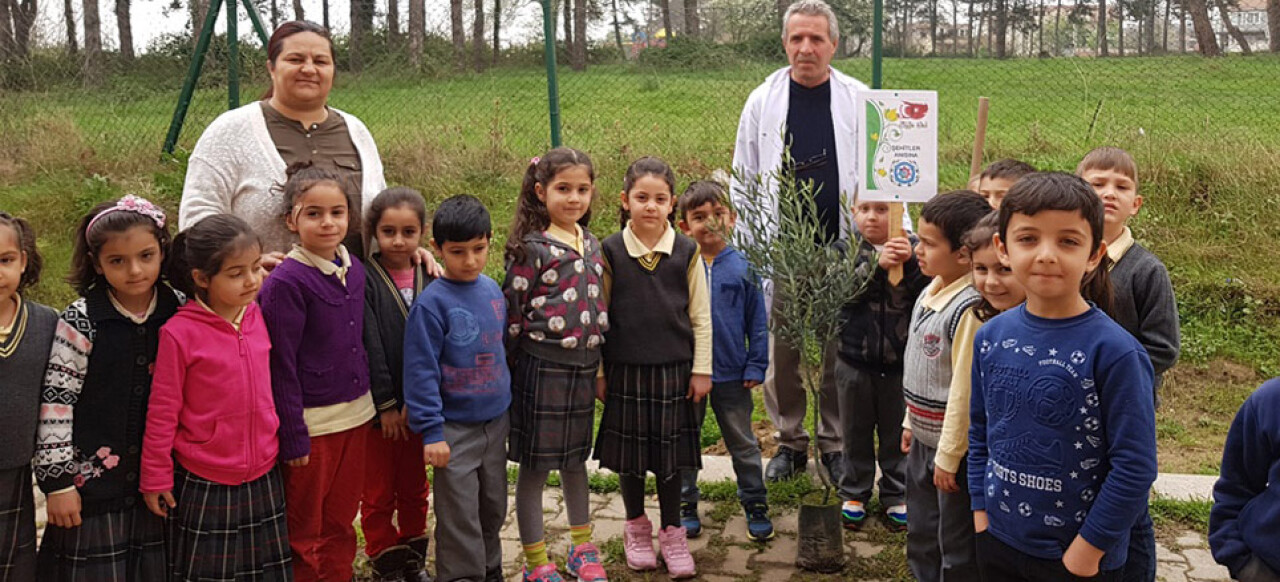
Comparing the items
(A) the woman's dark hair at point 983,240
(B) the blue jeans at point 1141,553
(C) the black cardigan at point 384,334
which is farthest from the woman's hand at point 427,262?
(B) the blue jeans at point 1141,553

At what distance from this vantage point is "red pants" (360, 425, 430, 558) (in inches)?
156

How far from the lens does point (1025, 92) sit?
9.93 metres

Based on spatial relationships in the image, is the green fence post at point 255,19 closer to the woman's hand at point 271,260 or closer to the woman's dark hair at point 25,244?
the woman's hand at point 271,260

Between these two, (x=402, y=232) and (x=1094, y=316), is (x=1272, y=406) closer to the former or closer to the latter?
(x=1094, y=316)

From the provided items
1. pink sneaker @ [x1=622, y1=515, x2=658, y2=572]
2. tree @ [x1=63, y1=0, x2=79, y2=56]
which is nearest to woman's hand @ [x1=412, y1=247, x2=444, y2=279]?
pink sneaker @ [x1=622, y1=515, x2=658, y2=572]

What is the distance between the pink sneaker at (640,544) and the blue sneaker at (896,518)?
1058 millimetres

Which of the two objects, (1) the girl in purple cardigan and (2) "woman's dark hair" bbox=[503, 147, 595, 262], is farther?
(2) "woman's dark hair" bbox=[503, 147, 595, 262]

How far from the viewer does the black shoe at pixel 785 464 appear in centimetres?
505

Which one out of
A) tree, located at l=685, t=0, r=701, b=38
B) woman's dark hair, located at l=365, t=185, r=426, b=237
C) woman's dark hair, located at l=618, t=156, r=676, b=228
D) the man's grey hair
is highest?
tree, located at l=685, t=0, r=701, b=38

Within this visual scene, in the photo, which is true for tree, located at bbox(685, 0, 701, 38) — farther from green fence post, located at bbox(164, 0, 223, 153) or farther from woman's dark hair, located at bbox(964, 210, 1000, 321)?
woman's dark hair, located at bbox(964, 210, 1000, 321)

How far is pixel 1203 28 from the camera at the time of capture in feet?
37.3

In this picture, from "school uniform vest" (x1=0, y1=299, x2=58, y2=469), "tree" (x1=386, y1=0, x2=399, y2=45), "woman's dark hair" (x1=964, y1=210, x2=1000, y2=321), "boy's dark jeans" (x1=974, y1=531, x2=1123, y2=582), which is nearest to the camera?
"boy's dark jeans" (x1=974, y1=531, x2=1123, y2=582)

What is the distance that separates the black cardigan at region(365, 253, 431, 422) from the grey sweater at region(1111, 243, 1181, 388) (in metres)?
2.41

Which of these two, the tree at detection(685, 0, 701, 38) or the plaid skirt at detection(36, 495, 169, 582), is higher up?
the tree at detection(685, 0, 701, 38)
